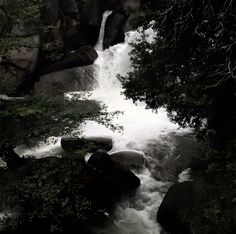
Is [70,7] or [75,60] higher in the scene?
[70,7]

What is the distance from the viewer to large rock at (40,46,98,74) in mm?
21922

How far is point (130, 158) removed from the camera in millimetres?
13578

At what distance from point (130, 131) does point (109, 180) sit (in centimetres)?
547

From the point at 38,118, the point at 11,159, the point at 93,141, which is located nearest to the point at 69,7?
the point at 93,141

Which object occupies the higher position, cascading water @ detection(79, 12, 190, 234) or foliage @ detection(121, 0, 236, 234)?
foliage @ detection(121, 0, 236, 234)

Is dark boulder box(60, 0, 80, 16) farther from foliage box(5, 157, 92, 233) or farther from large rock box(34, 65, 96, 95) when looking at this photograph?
foliage box(5, 157, 92, 233)

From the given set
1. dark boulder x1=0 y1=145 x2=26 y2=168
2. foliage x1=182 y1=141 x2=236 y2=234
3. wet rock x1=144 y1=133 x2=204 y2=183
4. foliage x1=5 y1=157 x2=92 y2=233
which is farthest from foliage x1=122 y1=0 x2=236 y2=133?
wet rock x1=144 y1=133 x2=204 y2=183

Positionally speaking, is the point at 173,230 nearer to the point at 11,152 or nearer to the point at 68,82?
the point at 11,152

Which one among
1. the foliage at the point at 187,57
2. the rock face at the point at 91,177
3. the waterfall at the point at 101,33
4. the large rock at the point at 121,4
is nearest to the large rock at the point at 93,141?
the rock face at the point at 91,177

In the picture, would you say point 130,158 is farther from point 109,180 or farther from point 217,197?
point 217,197

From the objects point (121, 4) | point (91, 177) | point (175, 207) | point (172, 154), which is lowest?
point (172, 154)

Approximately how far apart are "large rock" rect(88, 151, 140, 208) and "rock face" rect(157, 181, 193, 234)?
183 cm

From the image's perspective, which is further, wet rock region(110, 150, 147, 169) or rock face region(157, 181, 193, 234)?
wet rock region(110, 150, 147, 169)

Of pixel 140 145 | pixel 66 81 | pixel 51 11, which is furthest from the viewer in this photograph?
pixel 51 11
